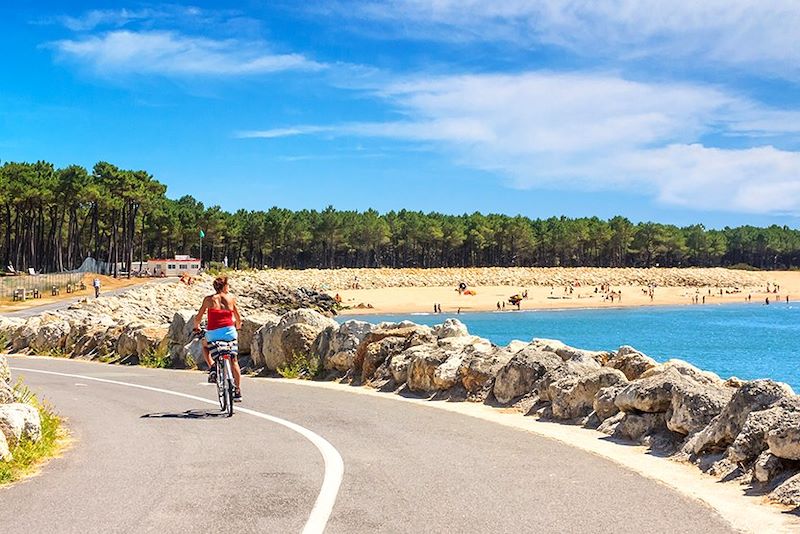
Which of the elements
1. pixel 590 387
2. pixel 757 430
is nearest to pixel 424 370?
pixel 590 387

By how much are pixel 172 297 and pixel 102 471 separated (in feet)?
203

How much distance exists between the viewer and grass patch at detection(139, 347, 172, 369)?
2161cm

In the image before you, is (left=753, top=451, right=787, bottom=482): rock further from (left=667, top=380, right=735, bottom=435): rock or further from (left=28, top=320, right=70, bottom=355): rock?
(left=28, top=320, right=70, bottom=355): rock

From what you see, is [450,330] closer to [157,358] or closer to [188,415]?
[188,415]

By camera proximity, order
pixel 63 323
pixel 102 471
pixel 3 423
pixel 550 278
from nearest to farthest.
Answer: pixel 102 471 → pixel 3 423 → pixel 63 323 → pixel 550 278

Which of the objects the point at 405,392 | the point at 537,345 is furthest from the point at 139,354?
the point at 537,345

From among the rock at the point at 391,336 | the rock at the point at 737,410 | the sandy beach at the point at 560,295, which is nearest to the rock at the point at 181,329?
the rock at the point at 391,336

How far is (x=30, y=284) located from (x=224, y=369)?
174 feet

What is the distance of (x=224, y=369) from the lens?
1212cm

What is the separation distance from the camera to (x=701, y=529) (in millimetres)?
6383

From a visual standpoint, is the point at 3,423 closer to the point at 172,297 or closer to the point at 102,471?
the point at 102,471

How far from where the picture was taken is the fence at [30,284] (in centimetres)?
5751

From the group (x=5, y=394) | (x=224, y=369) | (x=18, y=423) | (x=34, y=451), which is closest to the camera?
(x=34, y=451)

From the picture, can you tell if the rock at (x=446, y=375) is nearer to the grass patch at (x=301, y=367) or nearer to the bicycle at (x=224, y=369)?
the bicycle at (x=224, y=369)
